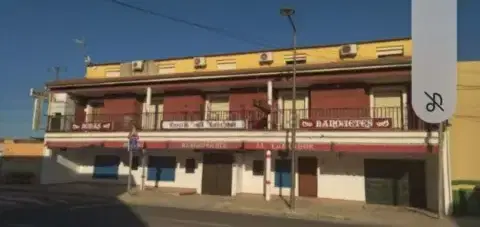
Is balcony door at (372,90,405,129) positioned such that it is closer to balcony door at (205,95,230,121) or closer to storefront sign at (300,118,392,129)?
storefront sign at (300,118,392,129)

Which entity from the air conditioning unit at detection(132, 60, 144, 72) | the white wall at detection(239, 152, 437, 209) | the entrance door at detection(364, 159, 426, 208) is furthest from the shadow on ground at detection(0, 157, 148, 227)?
the entrance door at detection(364, 159, 426, 208)

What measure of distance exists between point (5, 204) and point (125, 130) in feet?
32.1

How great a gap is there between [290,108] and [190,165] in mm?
6714

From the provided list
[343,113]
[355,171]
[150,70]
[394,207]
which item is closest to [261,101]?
[343,113]

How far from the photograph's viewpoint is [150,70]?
3447 centimetres

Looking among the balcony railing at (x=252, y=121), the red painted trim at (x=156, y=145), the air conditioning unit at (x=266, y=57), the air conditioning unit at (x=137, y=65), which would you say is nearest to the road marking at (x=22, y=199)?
the red painted trim at (x=156, y=145)

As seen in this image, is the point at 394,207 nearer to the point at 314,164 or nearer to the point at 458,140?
the point at 314,164

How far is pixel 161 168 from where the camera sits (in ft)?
91.3

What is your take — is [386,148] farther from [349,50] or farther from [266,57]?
[266,57]

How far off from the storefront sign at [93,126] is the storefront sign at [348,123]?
1163 centimetres

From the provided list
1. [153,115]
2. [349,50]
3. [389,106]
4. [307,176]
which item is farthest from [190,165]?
[349,50]

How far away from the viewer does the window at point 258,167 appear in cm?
2537

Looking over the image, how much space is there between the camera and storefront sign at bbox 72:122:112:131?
27109 millimetres

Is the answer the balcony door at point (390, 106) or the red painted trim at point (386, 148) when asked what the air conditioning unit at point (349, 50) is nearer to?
the balcony door at point (390, 106)
